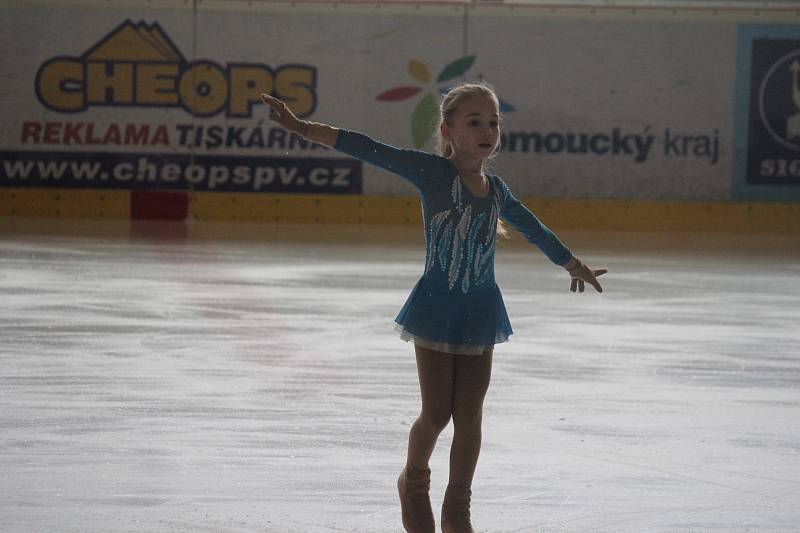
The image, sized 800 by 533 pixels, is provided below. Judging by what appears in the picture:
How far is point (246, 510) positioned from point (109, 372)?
2261 mm

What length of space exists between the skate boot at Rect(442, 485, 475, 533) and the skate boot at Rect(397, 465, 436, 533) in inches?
1.4

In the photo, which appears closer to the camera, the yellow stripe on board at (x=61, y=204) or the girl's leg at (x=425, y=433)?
the girl's leg at (x=425, y=433)

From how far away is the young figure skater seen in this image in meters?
3.41

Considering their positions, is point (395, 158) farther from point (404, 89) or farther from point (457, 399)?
point (404, 89)

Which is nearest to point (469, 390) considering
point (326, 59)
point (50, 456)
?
point (50, 456)

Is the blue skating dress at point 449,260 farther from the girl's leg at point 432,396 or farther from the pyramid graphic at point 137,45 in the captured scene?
the pyramid graphic at point 137,45

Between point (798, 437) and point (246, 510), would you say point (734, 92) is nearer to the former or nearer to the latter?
point (798, 437)

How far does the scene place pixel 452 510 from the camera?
11.2 ft

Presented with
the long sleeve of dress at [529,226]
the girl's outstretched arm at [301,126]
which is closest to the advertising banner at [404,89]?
the long sleeve of dress at [529,226]

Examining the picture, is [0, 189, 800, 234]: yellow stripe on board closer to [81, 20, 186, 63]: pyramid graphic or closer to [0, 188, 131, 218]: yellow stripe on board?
[0, 188, 131, 218]: yellow stripe on board

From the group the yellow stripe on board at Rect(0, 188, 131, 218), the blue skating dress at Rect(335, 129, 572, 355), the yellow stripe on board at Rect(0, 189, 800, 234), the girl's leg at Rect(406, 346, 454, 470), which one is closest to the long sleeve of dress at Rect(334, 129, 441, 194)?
the blue skating dress at Rect(335, 129, 572, 355)

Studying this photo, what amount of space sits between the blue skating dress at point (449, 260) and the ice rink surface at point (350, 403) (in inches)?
19.6

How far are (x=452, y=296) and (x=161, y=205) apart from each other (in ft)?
39.9

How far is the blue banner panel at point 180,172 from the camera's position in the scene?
15.4 metres
